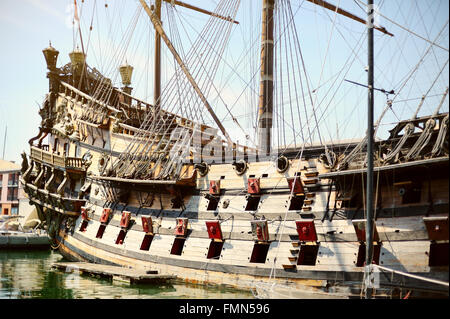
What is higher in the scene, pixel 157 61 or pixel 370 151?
pixel 157 61

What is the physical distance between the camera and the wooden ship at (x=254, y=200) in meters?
12.8

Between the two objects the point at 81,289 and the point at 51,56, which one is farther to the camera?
the point at 51,56

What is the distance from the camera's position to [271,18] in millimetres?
22250

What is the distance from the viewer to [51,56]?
3091 centimetres

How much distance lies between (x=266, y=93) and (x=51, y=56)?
15791 mm

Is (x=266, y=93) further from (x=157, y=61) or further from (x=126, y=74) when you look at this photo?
(x=126, y=74)

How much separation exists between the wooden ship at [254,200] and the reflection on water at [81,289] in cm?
91

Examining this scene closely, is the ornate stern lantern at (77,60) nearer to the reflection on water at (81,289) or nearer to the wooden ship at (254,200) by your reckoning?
the wooden ship at (254,200)

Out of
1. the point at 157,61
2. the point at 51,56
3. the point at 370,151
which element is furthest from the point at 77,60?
the point at 370,151

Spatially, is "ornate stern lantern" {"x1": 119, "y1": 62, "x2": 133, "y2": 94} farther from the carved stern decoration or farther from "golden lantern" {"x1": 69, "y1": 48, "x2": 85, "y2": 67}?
the carved stern decoration

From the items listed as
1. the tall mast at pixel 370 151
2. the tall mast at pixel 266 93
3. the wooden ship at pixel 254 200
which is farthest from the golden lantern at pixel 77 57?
the tall mast at pixel 370 151
